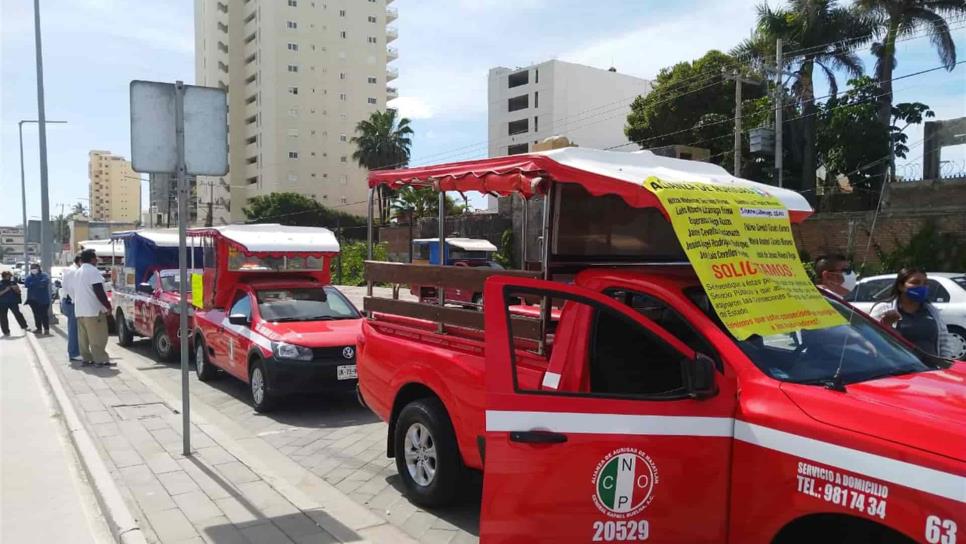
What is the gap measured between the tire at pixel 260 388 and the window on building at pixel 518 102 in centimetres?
7539

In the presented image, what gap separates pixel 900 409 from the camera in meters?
2.58

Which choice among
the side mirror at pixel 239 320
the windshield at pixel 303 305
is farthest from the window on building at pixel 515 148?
the side mirror at pixel 239 320

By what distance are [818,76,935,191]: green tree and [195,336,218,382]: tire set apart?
1022 inches

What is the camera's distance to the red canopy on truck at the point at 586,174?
139 inches

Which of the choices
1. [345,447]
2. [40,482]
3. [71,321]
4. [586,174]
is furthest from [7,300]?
[586,174]

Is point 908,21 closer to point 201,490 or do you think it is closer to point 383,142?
point 201,490

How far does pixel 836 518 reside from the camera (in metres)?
2.52

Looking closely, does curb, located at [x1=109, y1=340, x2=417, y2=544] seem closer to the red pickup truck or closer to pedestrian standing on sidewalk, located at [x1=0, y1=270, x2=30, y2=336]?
the red pickup truck

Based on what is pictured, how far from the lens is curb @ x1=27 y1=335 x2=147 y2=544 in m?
4.29

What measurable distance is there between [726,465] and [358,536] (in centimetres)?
242

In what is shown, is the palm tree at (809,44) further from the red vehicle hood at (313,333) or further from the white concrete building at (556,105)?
the white concrete building at (556,105)

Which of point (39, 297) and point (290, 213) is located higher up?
point (290, 213)

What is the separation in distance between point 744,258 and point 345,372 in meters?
5.51

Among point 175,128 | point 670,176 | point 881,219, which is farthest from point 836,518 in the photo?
point 881,219
